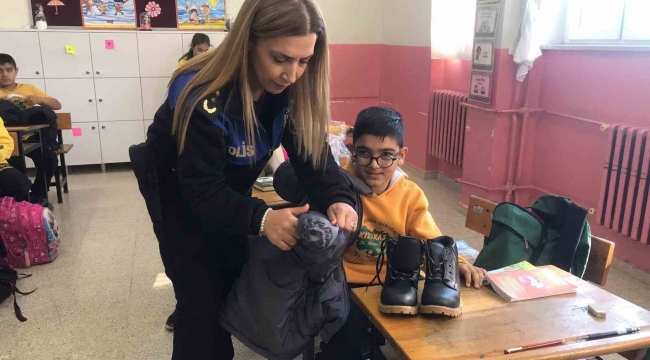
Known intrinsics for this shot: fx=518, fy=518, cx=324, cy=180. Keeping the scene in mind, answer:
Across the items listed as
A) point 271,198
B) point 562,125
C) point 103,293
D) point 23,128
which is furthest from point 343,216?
point 23,128

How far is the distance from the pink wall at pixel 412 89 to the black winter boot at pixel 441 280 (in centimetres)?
363

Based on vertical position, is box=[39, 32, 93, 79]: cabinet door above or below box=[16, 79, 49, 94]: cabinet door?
above

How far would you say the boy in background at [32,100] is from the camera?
12.9 ft

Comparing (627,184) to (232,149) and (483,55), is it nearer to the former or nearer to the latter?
(483,55)

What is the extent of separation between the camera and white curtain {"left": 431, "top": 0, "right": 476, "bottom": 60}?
4086mm

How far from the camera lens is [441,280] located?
117 centimetres

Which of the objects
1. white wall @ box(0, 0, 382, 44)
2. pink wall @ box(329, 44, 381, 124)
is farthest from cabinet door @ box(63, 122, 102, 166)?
white wall @ box(0, 0, 382, 44)

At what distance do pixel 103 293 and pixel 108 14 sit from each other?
141 inches

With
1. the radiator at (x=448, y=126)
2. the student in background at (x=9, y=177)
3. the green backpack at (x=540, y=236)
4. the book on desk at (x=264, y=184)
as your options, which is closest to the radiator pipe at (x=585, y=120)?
→ the radiator at (x=448, y=126)

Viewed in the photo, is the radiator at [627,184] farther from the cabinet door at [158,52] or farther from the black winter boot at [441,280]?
the cabinet door at [158,52]

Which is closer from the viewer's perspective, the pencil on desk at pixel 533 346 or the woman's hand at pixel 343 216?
the pencil on desk at pixel 533 346

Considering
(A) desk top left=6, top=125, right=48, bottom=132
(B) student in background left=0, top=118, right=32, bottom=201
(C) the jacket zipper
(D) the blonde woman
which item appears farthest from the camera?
(A) desk top left=6, top=125, right=48, bottom=132

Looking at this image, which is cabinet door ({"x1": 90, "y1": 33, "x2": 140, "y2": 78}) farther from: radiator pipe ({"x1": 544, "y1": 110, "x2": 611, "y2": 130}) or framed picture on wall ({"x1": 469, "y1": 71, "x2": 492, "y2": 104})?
radiator pipe ({"x1": 544, "y1": 110, "x2": 611, "y2": 130})

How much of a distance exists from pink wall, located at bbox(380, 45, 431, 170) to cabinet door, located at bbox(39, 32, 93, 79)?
3.05 metres
